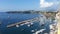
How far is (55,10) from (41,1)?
311mm

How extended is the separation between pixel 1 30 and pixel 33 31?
0.65 metres

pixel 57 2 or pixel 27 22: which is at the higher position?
pixel 57 2

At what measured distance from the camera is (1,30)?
3400 millimetres

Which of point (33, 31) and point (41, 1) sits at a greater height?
point (41, 1)

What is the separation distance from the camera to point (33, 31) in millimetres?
3512

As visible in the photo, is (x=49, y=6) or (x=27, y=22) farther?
(x=27, y=22)

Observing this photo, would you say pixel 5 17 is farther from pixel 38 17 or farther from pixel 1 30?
pixel 38 17

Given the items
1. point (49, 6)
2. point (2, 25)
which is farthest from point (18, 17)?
point (49, 6)

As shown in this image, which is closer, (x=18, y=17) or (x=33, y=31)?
(x=18, y=17)

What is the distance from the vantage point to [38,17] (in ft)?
10.8

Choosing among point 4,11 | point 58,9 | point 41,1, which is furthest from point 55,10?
point 4,11

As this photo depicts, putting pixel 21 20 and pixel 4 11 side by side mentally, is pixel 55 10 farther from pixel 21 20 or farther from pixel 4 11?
pixel 4 11

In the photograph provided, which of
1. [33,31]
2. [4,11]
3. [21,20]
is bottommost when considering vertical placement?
[33,31]

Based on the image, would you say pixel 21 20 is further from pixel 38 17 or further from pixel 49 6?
pixel 49 6
